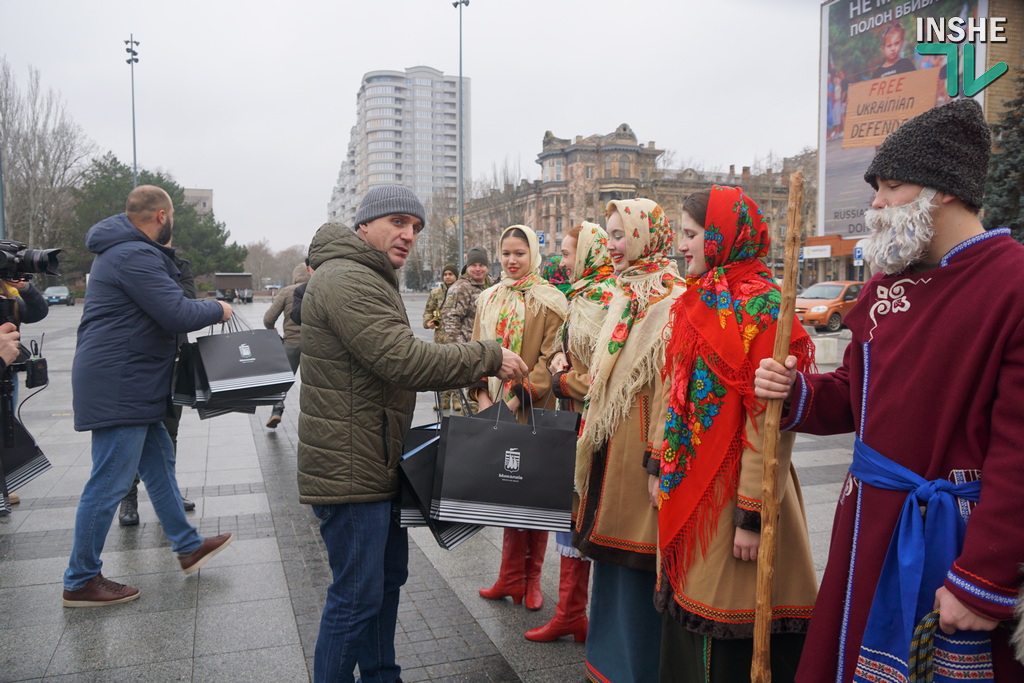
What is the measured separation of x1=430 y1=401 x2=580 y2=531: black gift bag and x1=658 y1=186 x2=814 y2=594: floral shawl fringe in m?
0.37

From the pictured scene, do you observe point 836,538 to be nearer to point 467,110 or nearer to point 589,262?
point 589,262

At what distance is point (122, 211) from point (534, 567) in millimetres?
47688

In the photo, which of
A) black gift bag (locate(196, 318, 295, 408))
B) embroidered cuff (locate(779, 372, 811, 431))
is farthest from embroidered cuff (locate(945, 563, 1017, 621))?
black gift bag (locate(196, 318, 295, 408))

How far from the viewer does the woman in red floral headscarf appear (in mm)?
2375

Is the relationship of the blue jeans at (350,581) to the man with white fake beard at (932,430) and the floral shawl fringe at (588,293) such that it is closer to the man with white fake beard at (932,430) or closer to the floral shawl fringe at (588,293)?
the floral shawl fringe at (588,293)

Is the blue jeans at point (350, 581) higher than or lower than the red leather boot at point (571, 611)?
higher

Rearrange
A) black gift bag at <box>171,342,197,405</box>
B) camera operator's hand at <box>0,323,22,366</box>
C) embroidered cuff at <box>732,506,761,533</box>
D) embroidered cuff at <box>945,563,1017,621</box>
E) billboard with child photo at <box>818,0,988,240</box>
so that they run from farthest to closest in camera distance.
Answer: billboard with child photo at <box>818,0,988,240</box> → black gift bag at <box>171,342,197,405</box> → camera operator's hand at <box>0,323,22,366</box> → embroidered cuff at <box>732,506,761,533</box> → embroidered cuff at <box>945,563,1017,621</box>

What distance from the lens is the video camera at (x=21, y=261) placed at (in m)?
3.31

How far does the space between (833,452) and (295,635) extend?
6220mm

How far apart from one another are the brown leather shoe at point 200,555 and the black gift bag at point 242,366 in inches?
40.5

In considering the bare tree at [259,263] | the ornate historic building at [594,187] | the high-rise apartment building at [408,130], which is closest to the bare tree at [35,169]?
the ornate historic building at [594,187]

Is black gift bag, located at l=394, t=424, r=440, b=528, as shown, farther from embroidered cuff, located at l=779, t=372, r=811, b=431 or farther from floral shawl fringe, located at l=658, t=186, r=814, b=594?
embroidered cuff, located at l=779, t=372, r=811, b=431

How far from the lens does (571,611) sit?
3.58 meters

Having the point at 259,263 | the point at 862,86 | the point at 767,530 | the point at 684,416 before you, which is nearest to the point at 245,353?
the point at 684,416
